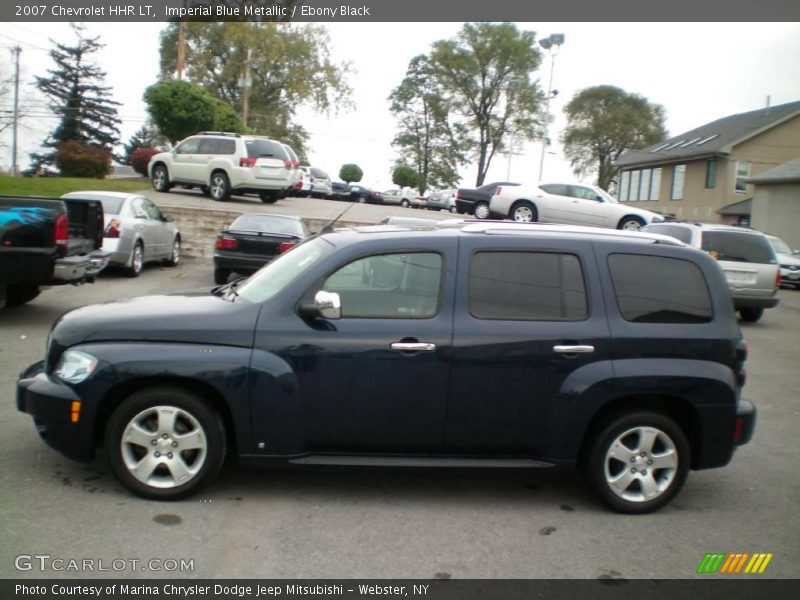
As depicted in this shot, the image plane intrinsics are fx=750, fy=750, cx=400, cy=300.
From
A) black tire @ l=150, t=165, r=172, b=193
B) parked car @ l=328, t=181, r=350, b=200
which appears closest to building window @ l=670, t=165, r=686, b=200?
parked car @ l=328, t=181, r=350, b=200

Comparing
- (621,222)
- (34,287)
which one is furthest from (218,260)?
(621,222)

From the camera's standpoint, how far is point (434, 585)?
3.87 m

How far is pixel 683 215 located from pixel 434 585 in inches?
1692

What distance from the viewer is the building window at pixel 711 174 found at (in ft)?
133

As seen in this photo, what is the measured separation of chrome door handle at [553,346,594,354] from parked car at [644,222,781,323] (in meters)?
10.2

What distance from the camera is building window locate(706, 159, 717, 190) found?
40594mm

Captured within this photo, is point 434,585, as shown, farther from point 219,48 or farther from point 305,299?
point 219,48

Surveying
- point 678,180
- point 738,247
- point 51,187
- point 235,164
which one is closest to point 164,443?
point 738,247

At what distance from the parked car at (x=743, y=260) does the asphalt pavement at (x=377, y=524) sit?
351 inches

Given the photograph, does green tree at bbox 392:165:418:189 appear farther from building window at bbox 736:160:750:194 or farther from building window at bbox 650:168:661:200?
building window at bbox 736:160:750:194

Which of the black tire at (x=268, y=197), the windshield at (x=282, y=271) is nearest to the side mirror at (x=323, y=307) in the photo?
the windshield at (x=282, y=271)

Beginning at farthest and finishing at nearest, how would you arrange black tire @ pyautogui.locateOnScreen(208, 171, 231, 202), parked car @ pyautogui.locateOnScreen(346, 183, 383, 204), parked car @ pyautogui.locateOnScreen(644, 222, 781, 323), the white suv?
parked car @ pyautogui.locateOnScreen(346, 183, 383, 204) → black tire @ pyautogui.locateOnScreen(208, 171, 231, 202) → the white suv → parked car @ pyautogui.locateOnScreen(644, 222, 781, 323)

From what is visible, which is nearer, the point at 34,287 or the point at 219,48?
the point at 34,287

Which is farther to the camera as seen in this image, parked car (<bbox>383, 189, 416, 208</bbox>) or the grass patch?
parked car (<bbox>383, 189, 416, 208</bbox>)
